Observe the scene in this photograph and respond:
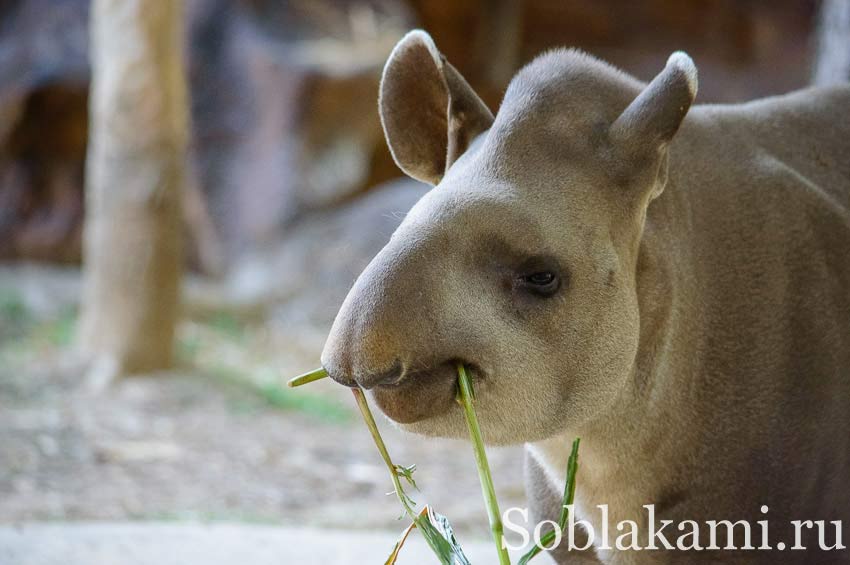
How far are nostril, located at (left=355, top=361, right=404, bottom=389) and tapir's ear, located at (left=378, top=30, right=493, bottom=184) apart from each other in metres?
0.75

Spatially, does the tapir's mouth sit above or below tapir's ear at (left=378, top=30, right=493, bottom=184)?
below

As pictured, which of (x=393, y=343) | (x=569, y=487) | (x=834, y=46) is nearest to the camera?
(x=393, y=343)

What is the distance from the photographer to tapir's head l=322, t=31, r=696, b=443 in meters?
2.03

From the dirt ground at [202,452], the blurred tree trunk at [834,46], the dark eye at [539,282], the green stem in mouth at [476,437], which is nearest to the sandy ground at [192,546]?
the dirt ground at [202,452]

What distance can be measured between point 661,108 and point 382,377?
2.76ft

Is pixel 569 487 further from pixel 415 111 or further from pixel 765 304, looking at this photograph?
pixel 415 111

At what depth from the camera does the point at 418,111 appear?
108 inches

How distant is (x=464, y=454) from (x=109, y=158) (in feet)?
9.87

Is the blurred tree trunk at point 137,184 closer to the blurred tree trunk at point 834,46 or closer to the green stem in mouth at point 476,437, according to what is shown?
the blurred tree trunk at point 834,46

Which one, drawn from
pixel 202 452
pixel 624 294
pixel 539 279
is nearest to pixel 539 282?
pixel 539 279

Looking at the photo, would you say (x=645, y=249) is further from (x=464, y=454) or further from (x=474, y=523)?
(x=464, y=454)

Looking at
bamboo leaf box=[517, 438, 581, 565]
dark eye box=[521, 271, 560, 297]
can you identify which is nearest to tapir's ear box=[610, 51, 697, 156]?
dark eye box=[521, 271, 560, 297]

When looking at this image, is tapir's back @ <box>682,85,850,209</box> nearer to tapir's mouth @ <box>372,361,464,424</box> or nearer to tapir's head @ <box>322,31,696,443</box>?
tapir's head @ <box>322,31,696,443</box>

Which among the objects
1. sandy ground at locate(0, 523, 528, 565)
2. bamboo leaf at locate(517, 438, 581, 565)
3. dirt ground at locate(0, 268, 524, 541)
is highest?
bamboo leaf at locate(517, 438, 581, 565)
